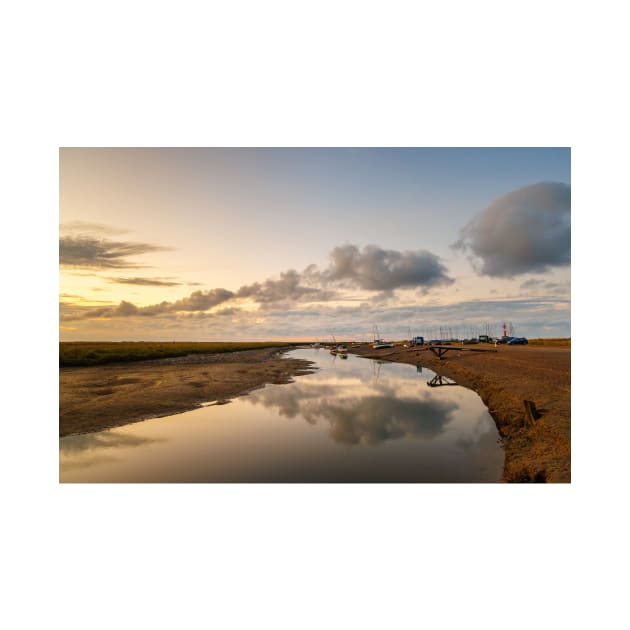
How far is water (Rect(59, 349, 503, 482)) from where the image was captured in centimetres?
1071

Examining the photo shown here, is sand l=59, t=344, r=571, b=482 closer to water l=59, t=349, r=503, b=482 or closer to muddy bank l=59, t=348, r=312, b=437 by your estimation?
muddy bank l=59, t=348, r=312, b=437

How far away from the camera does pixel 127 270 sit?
46.7ft

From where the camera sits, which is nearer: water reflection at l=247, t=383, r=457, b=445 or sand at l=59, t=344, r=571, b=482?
sand at l=59, t=344, r=571, b=482

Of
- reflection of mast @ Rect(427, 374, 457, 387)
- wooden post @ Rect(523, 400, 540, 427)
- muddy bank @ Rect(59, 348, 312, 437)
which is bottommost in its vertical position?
reflection of mast @ Rect(427, 374, 457, 387)

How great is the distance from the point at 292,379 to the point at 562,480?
1931cm

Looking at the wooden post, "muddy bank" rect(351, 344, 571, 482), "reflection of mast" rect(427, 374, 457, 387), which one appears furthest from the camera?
"reflection of mast" rect(427, 374, 457, 387)

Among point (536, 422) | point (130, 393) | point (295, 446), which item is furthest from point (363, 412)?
point (130, 393)

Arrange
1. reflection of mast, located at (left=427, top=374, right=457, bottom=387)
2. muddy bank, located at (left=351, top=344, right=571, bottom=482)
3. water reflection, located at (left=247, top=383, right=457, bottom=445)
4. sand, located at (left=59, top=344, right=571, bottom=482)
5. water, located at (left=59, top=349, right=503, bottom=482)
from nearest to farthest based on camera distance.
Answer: muddy bank, located at (left=351, top=344, right=571, bottom=482)
sand, located at (left=59, top=344, right=571, bottom=482)
water, located at (left=59, top=349, right=503, bottom=482)
water reflection, located at (left=247, top=383, right=457, bottom=445)
reflection of mast, located at (left=427, top=374, right=457, bottom=387)

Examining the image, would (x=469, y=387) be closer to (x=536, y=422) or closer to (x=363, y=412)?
(x=363, y=412)

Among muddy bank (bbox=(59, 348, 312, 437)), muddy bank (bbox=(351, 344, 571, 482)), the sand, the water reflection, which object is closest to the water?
Answer: the water reflection

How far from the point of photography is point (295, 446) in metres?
12.7

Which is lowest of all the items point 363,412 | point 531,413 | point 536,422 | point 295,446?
point 363,412
